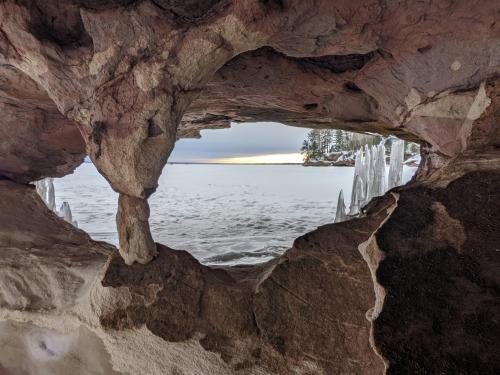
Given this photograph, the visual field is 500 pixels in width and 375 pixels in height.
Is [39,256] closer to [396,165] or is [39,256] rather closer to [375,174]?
[396,165]

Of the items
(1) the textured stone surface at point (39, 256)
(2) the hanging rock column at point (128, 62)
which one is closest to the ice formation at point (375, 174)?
(1) the textured stone surface at point (39, 256)

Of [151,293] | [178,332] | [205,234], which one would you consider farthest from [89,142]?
[205,234]

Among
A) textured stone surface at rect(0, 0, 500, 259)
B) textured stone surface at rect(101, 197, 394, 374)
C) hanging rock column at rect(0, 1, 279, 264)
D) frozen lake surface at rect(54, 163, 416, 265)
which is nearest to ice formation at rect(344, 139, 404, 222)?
frozen lake surface at rect(54, 163, 416, 265)

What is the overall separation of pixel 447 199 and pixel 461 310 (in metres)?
0.59

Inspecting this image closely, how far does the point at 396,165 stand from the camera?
34.4 ft

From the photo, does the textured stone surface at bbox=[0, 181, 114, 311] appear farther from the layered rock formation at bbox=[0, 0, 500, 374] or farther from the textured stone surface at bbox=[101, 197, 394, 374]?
the textured stone surface at bbox=[101, 197, 394, 374]

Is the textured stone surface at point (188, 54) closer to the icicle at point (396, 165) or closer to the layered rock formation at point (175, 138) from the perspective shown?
the layered rock formation at point (175, 138)

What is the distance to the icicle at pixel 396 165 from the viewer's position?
1008 cm

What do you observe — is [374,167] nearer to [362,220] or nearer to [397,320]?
[362,220]

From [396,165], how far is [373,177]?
2137mm

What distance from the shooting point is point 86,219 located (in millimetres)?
11828

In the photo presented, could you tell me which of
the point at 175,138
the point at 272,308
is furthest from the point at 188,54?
the point at 272,308

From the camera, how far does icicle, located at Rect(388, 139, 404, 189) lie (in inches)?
397

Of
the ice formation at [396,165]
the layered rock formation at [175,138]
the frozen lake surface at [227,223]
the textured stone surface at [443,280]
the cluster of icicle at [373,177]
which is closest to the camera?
the textured stone surface at [443,280]
